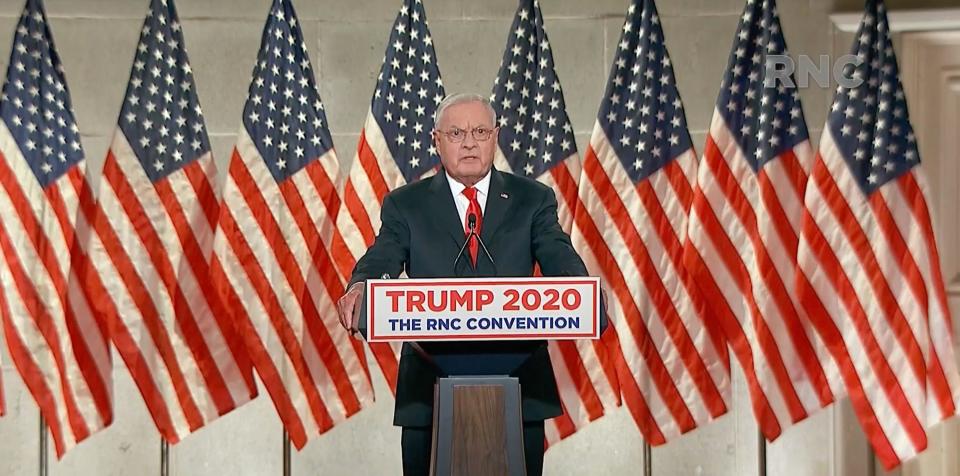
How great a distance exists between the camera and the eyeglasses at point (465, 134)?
3576 millimetres

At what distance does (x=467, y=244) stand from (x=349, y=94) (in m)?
2.71

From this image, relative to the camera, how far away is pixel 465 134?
358cm

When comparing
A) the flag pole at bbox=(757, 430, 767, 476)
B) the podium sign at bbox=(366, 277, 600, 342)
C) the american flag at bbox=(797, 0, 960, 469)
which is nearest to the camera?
the podium sign at bbox=(366, 277, 600, 342)

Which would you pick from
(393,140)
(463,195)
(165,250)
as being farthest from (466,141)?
(165,250)

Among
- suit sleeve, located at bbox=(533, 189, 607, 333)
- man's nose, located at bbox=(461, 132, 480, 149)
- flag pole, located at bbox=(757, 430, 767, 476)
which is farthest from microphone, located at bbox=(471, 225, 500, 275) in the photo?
flag pole, located at bbox=(757, 430, 767, 476)

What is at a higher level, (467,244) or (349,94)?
(349,94)

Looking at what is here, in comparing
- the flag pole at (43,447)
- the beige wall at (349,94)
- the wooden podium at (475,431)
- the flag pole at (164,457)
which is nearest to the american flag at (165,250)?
the flag pole at (164,457)

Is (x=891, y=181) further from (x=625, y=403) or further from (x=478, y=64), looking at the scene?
(x=478, y=64)

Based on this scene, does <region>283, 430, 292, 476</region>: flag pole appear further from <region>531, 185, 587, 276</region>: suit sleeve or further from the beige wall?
<region>531, 185, 587, 276</region>: suit sleeve

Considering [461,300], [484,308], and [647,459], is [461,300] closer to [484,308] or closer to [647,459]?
[484,308]

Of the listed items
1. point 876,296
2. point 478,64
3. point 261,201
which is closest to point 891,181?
point 876,296

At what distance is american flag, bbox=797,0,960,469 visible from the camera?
5414 mm

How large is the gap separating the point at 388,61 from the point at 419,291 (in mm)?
2658

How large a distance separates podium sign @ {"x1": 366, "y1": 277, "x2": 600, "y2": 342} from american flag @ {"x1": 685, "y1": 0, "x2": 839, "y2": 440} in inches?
97.0
